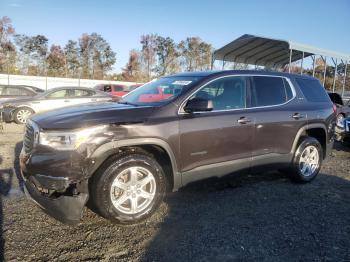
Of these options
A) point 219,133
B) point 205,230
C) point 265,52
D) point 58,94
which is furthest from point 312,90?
point 265,52

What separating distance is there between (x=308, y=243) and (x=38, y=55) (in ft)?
161

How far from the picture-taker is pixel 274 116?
16.1 ft

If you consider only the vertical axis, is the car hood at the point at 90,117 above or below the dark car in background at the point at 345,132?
above

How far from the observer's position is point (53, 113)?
12.6 ft

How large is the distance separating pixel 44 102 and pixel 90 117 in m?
9.90

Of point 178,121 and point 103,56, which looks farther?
point 103,56

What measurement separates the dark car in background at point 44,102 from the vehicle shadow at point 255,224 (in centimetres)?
827

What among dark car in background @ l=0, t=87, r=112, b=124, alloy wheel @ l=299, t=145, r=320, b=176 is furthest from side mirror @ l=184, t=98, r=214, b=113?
dark car in background @ l=0, t=87, r=112, b=124

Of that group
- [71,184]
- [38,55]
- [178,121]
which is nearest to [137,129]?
[178,121]

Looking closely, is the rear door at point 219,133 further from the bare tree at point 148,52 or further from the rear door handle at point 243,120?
the bare tree at point 148,52

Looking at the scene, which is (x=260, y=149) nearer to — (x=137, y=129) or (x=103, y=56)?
(x=137, y=129)

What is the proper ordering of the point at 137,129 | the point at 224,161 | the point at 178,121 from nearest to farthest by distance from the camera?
the point at 137,129 → the point at 178,121 → the point at 224,161

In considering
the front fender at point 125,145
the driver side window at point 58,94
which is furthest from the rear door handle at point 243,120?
the driver side window at point 58,94

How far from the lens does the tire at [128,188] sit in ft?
11.6
